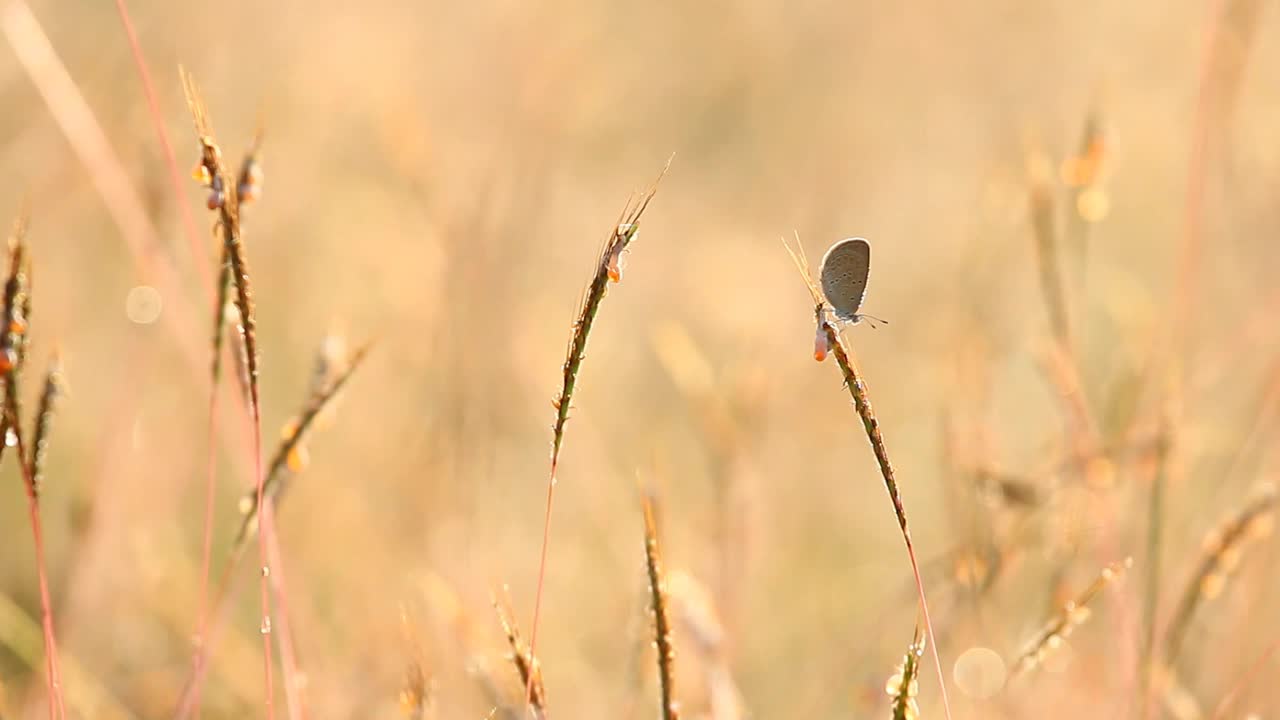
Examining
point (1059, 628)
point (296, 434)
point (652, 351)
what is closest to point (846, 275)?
point (1059, 628)

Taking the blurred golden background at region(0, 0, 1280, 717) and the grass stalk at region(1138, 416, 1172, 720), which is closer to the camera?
the grass stalk at region(1138, 416, 1172, 720)

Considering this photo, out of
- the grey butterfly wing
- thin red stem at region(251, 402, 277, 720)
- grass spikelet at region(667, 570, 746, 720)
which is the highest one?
the grey butterfly wing

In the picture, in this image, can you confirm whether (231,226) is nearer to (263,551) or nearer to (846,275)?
(263,551)

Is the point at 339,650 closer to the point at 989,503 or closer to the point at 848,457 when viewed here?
the point at 989,503

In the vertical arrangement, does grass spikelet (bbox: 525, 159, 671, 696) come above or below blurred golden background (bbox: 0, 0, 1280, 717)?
below

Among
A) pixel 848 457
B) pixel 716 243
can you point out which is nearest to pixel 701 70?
pixel 716 243

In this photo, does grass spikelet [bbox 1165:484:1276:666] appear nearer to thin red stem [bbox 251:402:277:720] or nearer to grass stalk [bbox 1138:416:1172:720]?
grass stalk [bbox 1138:416:1172:720]

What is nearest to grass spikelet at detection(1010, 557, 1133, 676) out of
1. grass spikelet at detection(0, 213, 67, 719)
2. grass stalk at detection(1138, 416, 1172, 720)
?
grass stalk at detection(1138, 416, 1172, 720)
